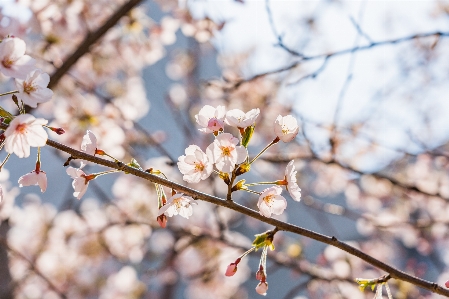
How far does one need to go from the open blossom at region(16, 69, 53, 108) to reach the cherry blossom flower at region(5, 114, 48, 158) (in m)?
0.05

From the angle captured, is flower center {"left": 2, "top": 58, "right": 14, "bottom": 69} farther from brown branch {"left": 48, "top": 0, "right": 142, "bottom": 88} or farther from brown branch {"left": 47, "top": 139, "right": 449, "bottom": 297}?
brown branch {"left": 48, "top": 0, "right": 142, "bottom": 88}

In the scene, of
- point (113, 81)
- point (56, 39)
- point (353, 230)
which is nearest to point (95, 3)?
point (56, 39)

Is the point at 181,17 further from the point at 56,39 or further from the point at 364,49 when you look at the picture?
the point at 364,49

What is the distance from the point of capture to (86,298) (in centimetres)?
484

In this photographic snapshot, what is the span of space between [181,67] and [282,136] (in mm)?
4703

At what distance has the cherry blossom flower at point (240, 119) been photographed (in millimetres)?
987

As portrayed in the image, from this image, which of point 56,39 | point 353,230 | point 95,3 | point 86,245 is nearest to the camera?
point 56,39

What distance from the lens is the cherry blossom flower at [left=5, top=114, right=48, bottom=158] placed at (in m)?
0.83

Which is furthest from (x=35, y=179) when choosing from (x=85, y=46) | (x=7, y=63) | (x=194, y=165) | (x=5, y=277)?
(x=5, y=277)

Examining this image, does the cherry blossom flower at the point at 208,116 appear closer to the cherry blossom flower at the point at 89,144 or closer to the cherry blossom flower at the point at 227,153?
the cherry blossom flower at the point at 227,153

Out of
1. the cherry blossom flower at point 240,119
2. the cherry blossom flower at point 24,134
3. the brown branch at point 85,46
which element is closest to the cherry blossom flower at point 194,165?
the cherry blossom flower at point 240,119

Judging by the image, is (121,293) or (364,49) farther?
(121,293)

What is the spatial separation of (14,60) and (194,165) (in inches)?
18.8

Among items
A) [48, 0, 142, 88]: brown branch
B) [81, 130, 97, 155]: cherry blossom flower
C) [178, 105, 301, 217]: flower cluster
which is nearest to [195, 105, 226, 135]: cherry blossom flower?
[178, 105, 301, 217]: flower cluster
